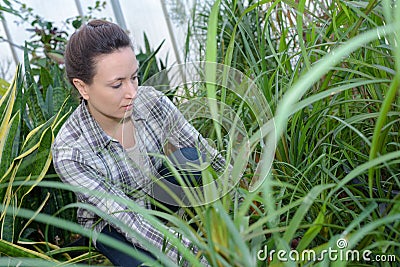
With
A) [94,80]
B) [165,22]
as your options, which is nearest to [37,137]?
[94,80]

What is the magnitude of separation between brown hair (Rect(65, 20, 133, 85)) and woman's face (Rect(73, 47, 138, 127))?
0.6 inches

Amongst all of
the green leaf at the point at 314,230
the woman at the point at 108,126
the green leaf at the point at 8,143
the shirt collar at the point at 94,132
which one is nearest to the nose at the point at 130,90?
the woman at the point at 108,126

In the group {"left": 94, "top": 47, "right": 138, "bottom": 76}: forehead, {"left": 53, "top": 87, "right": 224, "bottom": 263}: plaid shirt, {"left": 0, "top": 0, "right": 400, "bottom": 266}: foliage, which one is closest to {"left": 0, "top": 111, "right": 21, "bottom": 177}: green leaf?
{"left": 0, "top": 0, "right": 400, "bottom": 266}: foliage

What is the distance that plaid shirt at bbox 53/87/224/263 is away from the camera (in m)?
1.21

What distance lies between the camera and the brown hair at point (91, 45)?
1.39 m

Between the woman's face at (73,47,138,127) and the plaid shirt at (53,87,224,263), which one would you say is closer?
the plaid shirt at (53,87,224,263)

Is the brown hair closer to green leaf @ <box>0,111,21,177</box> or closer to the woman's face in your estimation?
the woman's face

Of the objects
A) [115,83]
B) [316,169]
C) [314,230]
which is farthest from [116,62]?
[314,230]

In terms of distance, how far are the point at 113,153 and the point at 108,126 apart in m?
0.15

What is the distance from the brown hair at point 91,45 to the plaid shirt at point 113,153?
9 centimetres

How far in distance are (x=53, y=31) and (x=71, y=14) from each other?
1.20 metres

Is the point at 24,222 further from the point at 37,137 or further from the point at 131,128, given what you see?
the point at 131,128

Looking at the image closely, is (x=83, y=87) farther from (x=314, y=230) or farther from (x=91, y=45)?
(x=314, y=230)

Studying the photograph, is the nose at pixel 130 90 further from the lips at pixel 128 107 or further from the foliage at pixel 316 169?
the foliage at pixel 316 169
